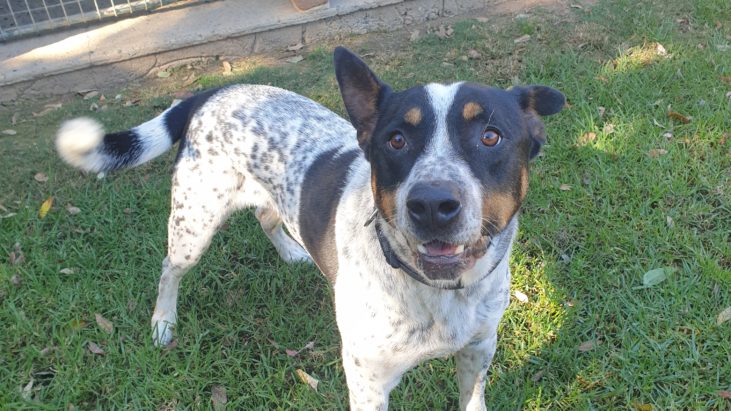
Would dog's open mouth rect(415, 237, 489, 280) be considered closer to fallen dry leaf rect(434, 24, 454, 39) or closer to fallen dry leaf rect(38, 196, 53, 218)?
fallen dry leaf rect(38, 196, 53, 218)

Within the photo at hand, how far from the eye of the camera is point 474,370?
285cm

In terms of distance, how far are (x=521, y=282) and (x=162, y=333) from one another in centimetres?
218

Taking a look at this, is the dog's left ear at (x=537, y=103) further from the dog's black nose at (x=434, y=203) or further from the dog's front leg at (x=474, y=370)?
the dog's front leg at (x=474, y=370)

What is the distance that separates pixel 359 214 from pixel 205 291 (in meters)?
1.75

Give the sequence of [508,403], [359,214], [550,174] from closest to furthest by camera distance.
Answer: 1. [359,214]
2. [508,403]
3. [550,174]

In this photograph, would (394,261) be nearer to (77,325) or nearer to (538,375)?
(538,375)

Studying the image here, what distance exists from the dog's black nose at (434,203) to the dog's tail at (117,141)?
1.92 m

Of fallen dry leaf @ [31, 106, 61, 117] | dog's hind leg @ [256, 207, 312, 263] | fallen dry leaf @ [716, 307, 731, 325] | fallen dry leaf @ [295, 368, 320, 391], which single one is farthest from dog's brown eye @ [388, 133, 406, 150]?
fallen dry leaf @ [31, 106, 61, 117]

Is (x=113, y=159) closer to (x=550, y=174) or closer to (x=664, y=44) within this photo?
(x=550, y=174)

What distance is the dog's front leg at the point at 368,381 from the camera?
8.28ft

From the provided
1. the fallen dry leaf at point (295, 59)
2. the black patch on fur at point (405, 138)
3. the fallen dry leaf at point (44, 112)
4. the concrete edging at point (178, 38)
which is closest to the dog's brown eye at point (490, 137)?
the black patch on fur at point (405, 138)

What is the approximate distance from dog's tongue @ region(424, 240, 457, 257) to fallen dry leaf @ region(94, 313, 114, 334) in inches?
94.9

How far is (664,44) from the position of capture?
5.79 meters

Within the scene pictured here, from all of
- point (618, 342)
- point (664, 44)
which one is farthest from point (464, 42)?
point (618, 342)
